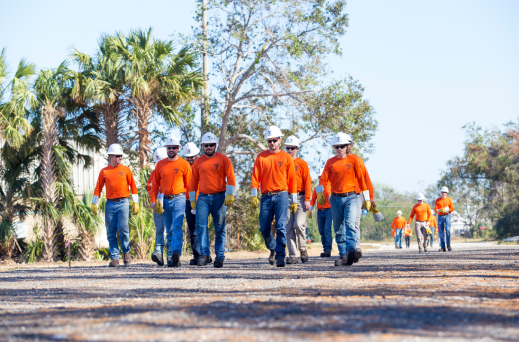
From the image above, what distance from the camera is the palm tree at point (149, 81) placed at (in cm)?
1762

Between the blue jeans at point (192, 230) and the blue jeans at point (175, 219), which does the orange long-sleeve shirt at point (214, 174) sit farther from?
the blue jeans at point (192, 230)

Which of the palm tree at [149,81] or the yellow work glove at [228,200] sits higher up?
the palm tree at [149,81]

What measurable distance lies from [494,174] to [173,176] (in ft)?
125

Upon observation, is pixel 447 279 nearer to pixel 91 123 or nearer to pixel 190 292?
pixel 190 292

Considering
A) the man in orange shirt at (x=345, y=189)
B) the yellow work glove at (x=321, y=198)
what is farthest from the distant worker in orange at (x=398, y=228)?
the man in orange shirt at (x=345, y=189)

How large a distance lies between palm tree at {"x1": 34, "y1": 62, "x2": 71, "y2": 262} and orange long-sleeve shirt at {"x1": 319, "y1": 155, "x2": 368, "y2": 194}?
29.8 feet

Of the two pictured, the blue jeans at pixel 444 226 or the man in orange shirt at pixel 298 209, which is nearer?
the man in orange shirt at pixel 298 209

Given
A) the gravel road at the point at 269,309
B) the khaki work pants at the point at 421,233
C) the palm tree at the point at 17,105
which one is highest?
the palm tree at the point at 17,105

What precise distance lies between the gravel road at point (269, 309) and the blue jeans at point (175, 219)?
2946 millimetres

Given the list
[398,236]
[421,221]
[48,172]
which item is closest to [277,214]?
[48,172]

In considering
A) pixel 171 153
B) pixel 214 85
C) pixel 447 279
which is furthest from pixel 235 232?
pixel 447 279

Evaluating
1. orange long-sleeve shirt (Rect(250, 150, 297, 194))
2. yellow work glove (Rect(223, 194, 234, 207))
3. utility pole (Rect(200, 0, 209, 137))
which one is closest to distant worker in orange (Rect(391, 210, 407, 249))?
utility pole (Rect(200, 0, 209, 137))

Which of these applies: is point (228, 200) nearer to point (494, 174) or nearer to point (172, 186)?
point (172, 186)

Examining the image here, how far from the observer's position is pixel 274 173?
9.64 meters
